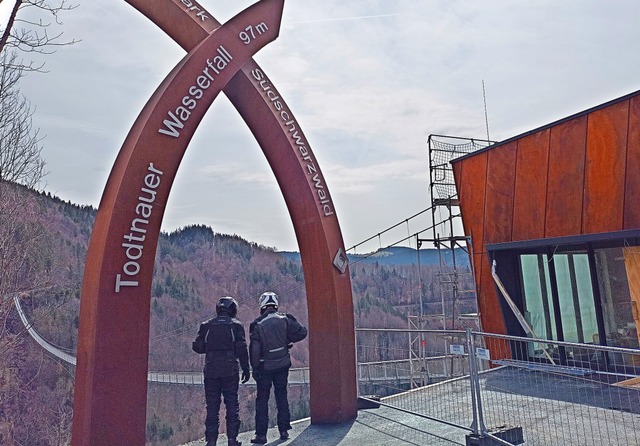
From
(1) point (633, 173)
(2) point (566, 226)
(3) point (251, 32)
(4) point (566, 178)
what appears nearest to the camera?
(3) point (251, 32)

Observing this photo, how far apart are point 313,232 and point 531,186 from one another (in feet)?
20.2

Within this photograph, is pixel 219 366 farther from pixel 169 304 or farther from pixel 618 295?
pixel 169 304

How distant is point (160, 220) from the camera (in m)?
5.09

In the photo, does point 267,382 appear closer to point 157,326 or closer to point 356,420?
point 356,420

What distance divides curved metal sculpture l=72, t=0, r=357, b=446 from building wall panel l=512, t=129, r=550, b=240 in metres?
5.56

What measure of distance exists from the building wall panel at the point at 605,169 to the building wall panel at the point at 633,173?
0.08 meters

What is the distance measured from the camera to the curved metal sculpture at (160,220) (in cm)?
454

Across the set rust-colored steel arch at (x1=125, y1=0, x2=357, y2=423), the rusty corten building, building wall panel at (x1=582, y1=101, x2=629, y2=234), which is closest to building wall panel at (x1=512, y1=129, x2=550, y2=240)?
the rusty corten building

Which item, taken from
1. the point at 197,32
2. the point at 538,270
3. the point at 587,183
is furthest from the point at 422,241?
the point at 197,32

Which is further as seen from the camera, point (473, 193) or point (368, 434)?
point (473, 193)

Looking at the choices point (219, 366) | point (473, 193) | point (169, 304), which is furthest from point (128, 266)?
Result: point (169, 304)

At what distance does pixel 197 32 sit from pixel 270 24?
1.12m

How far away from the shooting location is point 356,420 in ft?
21.1

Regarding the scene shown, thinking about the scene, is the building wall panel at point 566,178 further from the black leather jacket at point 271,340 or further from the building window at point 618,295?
the black leather jacket at point 271,340
